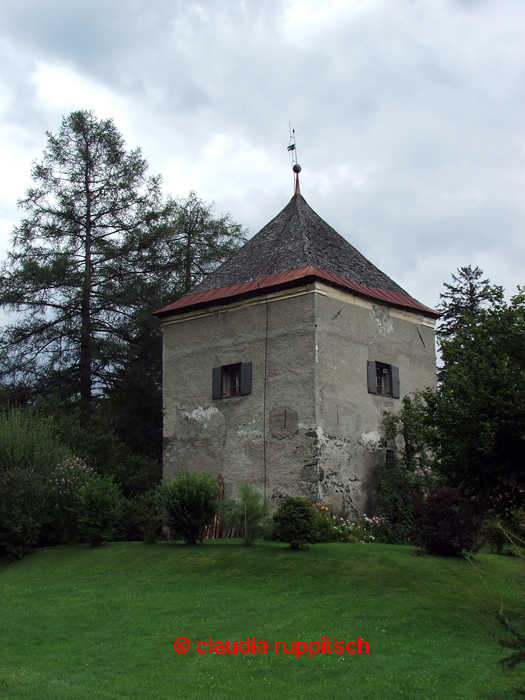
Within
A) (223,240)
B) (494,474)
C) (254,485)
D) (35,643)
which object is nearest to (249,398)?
(254,485)

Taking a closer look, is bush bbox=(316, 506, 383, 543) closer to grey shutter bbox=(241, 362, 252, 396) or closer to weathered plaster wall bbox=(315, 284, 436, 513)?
weathered plaster wall bbox=(315, 284, 436, 513)

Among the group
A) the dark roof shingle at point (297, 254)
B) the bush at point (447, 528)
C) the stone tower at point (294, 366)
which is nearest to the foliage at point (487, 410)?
the bush at point (447, 528)

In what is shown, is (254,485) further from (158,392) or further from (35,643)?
(158,392)

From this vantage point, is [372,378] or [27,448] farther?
[372,378]

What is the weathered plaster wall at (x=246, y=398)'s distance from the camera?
17828 mm

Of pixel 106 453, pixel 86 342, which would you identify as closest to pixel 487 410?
pixel 106 453

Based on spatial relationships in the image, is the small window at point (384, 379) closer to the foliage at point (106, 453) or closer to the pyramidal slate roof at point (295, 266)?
the pyramidal slate roof at point (295, 266)

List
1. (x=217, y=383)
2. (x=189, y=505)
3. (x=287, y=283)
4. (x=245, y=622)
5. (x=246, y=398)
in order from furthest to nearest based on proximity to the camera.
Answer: (x=217, y=383) < (x=246, y=398) < (x=287, y=283) < (x=189, y=505) < (x=245, y=622)

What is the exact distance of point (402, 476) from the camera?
1852cm

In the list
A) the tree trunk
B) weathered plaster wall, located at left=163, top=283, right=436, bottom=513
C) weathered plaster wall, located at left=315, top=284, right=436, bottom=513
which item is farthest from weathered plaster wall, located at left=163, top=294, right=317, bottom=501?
the tree trunk

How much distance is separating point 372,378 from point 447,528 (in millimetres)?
5772

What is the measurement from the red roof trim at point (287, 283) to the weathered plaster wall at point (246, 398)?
441 mm

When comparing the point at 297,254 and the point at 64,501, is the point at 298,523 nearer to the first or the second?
the point at 64,501

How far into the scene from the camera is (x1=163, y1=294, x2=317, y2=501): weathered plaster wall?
58.5 ft
